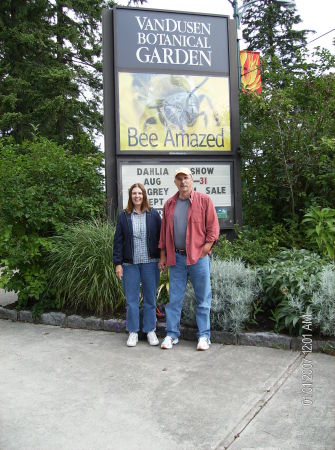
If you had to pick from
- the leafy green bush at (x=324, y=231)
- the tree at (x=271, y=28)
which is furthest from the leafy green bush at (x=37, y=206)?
the tree at (x=271, y=28)

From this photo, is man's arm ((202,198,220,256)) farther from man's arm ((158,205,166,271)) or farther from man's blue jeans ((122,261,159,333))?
man's blue jeans ((122,261,159,333))

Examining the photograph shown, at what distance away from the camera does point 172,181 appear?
6.67 metres

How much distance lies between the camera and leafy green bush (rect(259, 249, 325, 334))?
432 centimetres

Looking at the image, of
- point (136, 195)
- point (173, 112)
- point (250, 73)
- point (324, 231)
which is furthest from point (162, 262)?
point (250, 73)

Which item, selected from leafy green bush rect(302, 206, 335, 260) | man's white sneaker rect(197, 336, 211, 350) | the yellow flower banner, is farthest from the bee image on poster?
man's white sneaker rect(197, 336, 211, 350)

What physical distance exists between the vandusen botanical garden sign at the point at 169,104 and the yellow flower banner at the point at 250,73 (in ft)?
2.50

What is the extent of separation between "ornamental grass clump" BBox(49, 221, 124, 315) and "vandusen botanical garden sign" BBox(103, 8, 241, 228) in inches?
34.1

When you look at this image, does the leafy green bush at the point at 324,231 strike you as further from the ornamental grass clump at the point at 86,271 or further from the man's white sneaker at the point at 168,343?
the ornamental grass clump at the point at 86,271

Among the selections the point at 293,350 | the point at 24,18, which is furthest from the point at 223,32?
the point at 24,18

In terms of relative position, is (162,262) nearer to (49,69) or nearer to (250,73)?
(250,73)

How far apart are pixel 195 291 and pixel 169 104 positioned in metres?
3.36

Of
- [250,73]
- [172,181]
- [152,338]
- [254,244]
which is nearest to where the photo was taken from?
[152,338]

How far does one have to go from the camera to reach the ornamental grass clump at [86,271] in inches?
213

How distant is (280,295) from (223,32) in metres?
4.48
